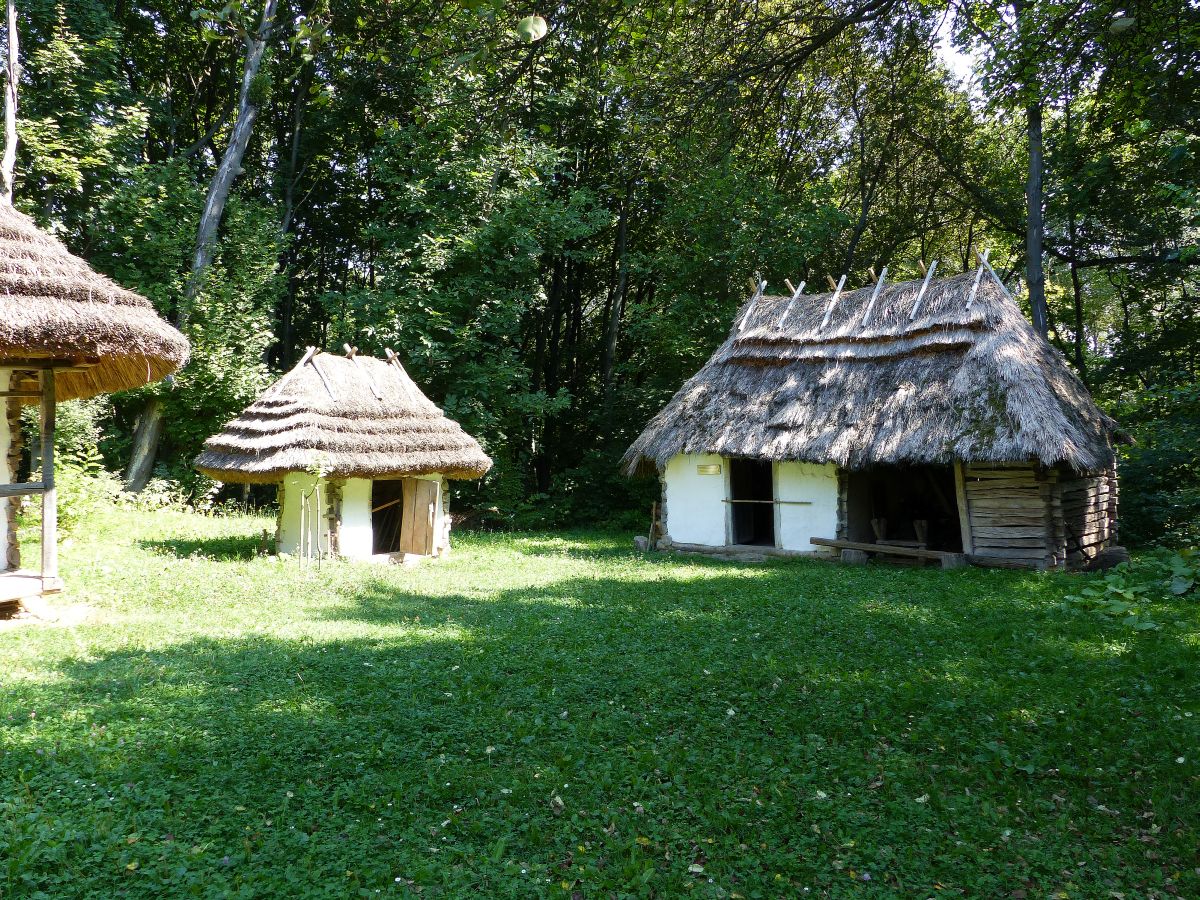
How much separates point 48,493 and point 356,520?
5.07 m

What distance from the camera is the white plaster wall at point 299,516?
1219 centimetres

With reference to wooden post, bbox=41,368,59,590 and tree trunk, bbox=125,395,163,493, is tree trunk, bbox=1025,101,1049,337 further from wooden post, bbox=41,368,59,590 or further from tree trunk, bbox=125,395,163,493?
tree trunk, bbox=125,395,163,493

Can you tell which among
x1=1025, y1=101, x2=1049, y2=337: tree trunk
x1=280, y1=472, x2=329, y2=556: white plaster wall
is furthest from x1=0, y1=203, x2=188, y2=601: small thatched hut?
x1=1025, y1=101, x2=1049, y2=337: tree trunk

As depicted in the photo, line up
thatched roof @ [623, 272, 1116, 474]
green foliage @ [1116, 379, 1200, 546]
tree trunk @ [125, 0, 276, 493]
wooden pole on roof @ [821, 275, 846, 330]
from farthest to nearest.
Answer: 1. tree trunk @ [125, 0, 276, 493]
2. wooden pole on roof @ [821, 275, 846, 330]
3. green foliage @ [1116, 379, 1200, 546]
4. thatched roof @ [623, 272, 1116, 474]

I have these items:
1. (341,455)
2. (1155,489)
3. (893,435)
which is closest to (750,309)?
(893,435)

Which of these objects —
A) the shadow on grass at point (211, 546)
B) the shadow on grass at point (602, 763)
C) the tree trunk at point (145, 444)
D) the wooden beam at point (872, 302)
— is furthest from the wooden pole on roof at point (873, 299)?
the tree trunk at point (145, 444)

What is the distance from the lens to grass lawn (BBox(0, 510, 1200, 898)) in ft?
12.5

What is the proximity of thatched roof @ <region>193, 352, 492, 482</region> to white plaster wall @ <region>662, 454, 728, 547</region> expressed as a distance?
3736mm

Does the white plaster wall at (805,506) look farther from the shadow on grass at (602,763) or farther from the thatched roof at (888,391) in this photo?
the shadow on grass at (602,763)

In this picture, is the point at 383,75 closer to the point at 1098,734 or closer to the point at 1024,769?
the point at 1024,769

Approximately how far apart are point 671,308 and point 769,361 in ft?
17.5

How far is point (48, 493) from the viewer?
8219 millimetres

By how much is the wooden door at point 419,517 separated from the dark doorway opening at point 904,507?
7272mm

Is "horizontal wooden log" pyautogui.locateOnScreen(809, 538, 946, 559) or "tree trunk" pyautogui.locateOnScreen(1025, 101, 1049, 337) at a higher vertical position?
"tree trunk" pyautogui.locateOnScreen(1025, 101, 1049, 337)
